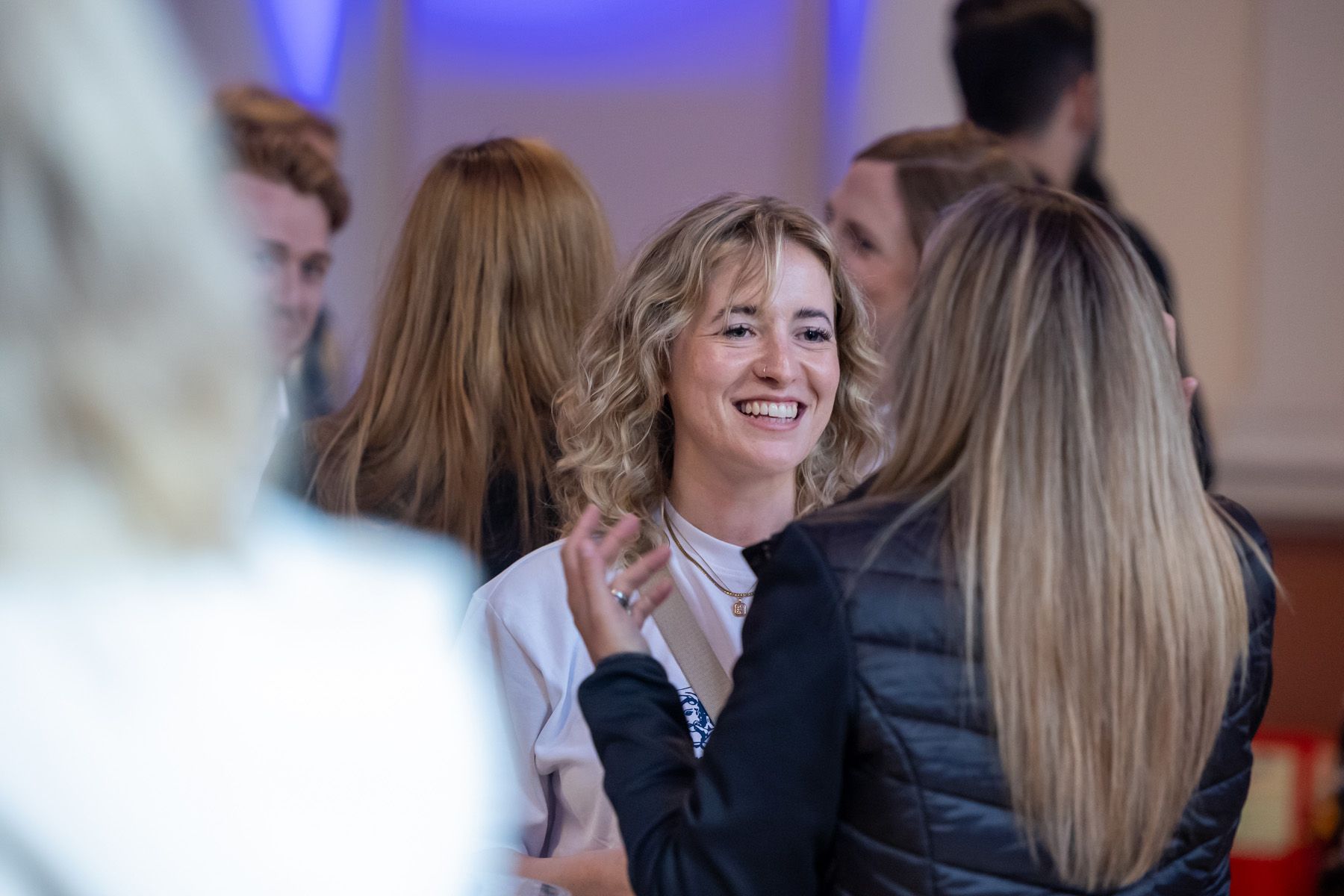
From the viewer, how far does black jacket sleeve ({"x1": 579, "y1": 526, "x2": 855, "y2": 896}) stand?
4.03 feet

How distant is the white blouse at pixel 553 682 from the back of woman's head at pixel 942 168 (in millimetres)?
1250

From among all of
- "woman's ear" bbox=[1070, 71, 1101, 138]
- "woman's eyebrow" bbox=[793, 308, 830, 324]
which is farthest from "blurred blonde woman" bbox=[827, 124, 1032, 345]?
"woman's eyebrow" bbox=[793, 308, 830, 324]

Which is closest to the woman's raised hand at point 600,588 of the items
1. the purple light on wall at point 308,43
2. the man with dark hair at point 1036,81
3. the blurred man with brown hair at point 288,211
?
the blurred man with brown hair at point 288,211

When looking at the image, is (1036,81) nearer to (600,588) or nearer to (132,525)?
(600,588)

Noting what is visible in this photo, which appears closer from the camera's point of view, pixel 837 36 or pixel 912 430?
pixel 912 430

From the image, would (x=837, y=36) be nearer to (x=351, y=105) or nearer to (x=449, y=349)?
(x=351, y=105)

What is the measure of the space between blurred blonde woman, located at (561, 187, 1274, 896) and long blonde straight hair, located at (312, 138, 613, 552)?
0.98 meters

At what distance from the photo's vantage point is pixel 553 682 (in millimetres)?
1802

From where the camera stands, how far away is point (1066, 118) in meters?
3.53

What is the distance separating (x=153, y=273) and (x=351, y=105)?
15.7ft

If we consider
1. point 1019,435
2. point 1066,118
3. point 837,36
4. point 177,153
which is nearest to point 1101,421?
point 1019,435

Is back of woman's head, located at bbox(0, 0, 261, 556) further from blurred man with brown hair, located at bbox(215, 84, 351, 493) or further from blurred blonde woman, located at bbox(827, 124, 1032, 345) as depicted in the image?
blurred man with brown hair, located at bbox(215, 84, 351, 493)

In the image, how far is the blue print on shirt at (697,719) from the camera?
1.72 m

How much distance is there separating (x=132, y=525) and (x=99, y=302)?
8 centimetres
